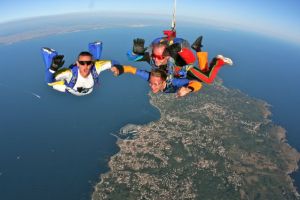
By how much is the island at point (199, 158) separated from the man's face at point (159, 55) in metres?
63.9

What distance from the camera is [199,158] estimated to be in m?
82.6

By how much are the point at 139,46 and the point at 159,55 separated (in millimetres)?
679

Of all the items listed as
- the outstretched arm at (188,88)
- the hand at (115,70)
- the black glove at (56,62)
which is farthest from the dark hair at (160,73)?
the black glove at (56,62)

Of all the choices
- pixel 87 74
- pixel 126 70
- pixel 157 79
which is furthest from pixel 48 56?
pixel 157 79

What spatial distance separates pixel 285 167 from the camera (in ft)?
290

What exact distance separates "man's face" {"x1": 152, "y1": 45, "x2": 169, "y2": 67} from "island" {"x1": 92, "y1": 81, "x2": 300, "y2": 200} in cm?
6388

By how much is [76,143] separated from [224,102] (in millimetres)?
79972

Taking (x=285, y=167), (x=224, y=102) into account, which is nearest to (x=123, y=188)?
(x=285, y=167)

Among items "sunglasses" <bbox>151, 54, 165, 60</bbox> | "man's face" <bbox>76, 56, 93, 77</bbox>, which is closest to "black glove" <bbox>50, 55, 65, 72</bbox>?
"man's face" <bbox>76, 56, 93, 77</bbox>

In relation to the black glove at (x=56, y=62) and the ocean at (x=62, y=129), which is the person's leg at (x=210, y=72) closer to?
the black glove at (x=56, y=62)

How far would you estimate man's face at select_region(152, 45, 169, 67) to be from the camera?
616 cm

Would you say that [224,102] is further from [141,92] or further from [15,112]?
[15,112]

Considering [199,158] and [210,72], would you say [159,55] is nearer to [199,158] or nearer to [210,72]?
[210,72]

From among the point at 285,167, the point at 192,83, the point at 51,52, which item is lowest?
the point at 285,167
